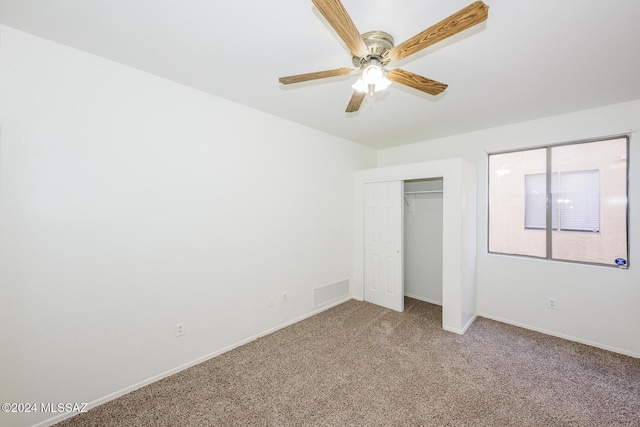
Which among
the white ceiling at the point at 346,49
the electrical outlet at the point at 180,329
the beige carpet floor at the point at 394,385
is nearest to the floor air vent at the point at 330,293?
the beige carpet floor at the point at 394,385

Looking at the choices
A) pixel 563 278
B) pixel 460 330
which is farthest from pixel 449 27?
pixel 563 278

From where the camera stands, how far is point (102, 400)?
6.28 ft

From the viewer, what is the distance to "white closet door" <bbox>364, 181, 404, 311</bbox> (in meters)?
3.63

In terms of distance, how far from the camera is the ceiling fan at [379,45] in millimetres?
1059

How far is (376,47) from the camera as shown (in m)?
1.53

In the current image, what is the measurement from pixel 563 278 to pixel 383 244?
2.12m

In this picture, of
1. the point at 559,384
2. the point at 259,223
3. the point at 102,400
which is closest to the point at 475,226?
the point at 559,384

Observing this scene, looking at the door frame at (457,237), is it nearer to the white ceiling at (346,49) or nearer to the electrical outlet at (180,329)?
the white ceiling at (346,49)

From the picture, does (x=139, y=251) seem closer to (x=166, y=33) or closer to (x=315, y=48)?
(x=166, y=33)

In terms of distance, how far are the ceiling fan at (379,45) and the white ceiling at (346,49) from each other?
6.0 inches

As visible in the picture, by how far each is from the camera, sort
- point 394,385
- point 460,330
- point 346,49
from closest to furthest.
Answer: point 346,49 → point 394,385 → point 460,330

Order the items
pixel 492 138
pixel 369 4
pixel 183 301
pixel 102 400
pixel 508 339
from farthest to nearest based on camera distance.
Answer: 1. pixel 492 138
2. pixel 508 339
3. pixel 183 301
4. pixel 102 400
5. pixel 369 4

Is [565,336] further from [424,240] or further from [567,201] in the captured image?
[424,240]

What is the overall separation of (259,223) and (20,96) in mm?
2014
